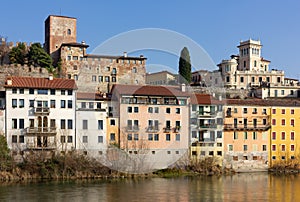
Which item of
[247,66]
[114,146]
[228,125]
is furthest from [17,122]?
[247,66]

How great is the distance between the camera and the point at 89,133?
38250 millimetres

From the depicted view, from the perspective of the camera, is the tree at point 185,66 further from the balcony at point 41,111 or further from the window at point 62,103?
the balcony at point 41,111

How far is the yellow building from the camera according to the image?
143ft

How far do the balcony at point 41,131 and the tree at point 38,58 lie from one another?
478 inches

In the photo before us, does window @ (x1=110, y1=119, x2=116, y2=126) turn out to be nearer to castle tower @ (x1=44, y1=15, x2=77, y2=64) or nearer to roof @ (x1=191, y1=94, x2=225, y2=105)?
roof @ (x1=191, y1=94, x2=225, y2=105)

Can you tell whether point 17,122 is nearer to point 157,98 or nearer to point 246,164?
point 157,98

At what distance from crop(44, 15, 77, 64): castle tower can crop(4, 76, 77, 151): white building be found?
46.1 feet

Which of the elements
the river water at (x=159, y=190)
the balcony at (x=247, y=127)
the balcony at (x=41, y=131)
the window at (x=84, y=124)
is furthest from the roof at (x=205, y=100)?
the balcony at (x=41, y=131)

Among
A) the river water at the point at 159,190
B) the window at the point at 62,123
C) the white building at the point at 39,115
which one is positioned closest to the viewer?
the river water at the point at 159,190

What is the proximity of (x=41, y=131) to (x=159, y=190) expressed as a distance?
1108cm

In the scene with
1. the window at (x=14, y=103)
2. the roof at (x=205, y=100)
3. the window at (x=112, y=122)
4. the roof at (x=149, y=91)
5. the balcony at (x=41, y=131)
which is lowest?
the balcony at (x=41, y=131)

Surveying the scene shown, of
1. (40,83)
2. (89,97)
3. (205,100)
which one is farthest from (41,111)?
(205,100)

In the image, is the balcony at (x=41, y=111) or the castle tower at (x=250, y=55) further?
the castle tower at (x=250, y=55)

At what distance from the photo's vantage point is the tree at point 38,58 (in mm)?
47969
